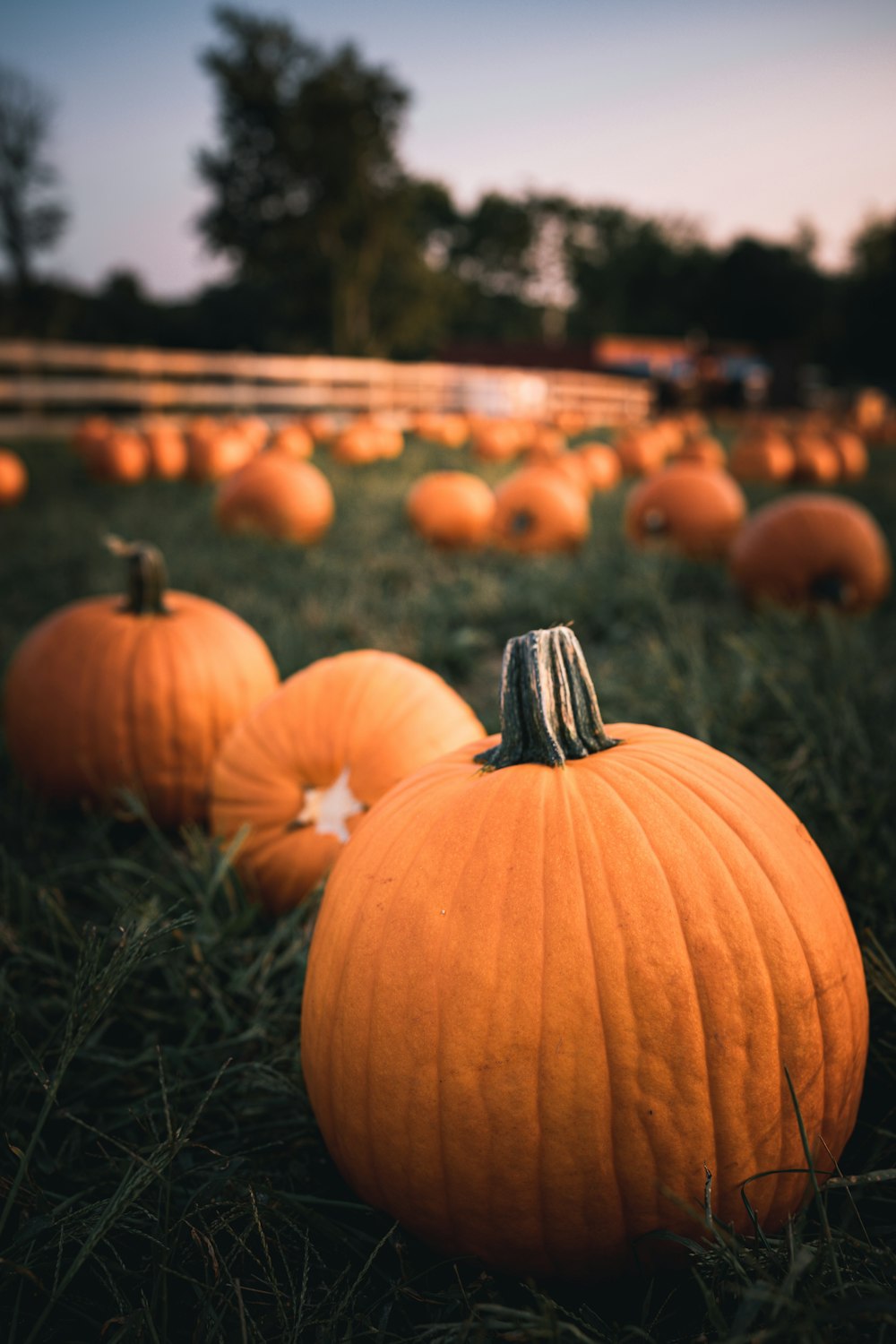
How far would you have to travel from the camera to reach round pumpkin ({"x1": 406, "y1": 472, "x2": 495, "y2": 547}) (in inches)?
249

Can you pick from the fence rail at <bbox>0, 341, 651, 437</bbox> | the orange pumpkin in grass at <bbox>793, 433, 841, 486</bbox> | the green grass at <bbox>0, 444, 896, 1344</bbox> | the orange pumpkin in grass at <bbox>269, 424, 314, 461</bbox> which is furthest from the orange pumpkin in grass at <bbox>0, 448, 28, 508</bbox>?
the orange pumpkin in grass at <bbox>793, 433, 841, 486</bbox>

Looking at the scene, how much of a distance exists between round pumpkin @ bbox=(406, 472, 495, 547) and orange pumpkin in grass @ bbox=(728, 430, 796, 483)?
510 cm

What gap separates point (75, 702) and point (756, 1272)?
7.22ft

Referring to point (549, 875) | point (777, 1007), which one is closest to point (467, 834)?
point (549, 875)

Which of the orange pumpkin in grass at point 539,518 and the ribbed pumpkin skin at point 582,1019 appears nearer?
the ribbed pumpkin skin at point 582,1019

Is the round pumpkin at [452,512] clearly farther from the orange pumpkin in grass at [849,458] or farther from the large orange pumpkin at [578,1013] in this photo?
the orange pumpkin in grass at [849,458]

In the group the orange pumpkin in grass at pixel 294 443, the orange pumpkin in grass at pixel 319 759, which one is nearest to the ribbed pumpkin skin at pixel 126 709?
the orange pumpkin in grass at pixel 319 759

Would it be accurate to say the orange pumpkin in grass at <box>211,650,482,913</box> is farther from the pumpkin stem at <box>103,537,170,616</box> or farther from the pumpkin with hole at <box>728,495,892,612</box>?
the pumpkin with hole at <box>728,495,892,612</box>

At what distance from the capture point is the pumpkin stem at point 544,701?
1227 millimetres

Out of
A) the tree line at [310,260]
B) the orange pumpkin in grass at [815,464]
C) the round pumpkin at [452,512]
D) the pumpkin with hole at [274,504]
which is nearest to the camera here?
the pumpkin with hole at [274,504]

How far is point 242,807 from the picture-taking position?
6.52ft

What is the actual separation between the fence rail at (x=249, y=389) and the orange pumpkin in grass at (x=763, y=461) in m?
Result: 10.5

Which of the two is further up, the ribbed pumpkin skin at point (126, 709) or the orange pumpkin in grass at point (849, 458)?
the orange pumpkin in grass at point (849, 458)

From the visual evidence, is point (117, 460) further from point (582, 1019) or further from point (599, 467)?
point (582, 1019)
